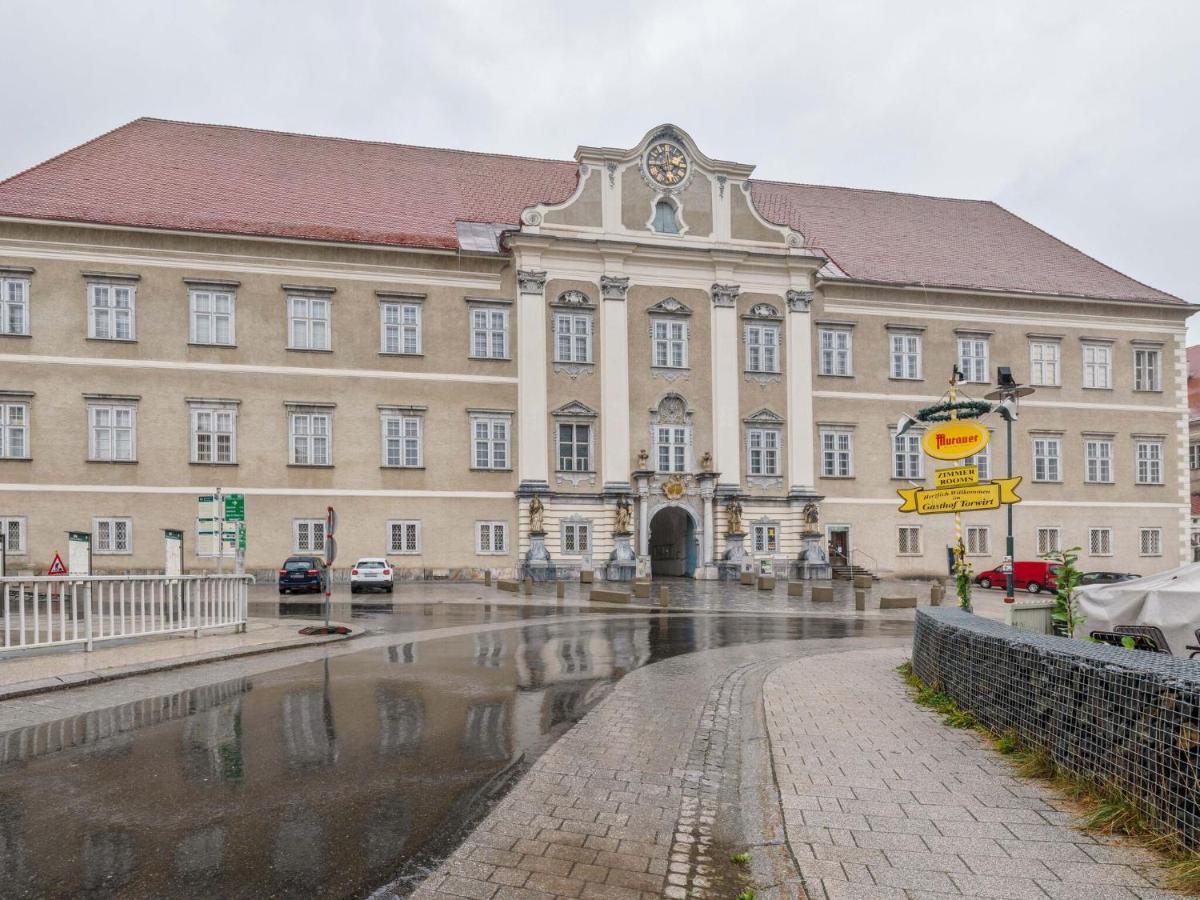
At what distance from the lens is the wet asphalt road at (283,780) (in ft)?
16.1

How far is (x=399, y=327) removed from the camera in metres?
37.1

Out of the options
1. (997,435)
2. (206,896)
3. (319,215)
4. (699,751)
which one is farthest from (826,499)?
(206,896)

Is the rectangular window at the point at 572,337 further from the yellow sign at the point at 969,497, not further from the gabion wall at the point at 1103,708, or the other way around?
the gabion wall at the point at 1103,708

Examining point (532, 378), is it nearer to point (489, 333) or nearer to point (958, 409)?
point (489, 333)

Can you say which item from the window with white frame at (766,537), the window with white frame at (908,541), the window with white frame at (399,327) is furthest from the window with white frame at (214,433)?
the window with white frame at (908,541)

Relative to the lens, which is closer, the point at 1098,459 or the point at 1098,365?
the point at 1098,459

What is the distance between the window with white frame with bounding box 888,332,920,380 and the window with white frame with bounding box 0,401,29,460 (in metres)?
35.1

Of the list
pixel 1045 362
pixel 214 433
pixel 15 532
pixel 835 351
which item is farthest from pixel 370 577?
pixel 1045 362

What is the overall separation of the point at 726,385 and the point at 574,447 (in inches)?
281

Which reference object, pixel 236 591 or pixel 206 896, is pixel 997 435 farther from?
pixel 206 896

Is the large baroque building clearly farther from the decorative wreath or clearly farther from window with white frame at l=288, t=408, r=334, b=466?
the decorative wreath

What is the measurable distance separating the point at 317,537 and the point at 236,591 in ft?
64.0

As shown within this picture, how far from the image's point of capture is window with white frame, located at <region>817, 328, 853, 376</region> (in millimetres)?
41219

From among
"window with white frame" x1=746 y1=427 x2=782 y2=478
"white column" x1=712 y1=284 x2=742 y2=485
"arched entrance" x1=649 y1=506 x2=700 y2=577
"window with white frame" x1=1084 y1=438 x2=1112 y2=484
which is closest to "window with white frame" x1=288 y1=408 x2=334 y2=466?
"arched entrance" x1=649 y1=506 x2=700 y2=577
